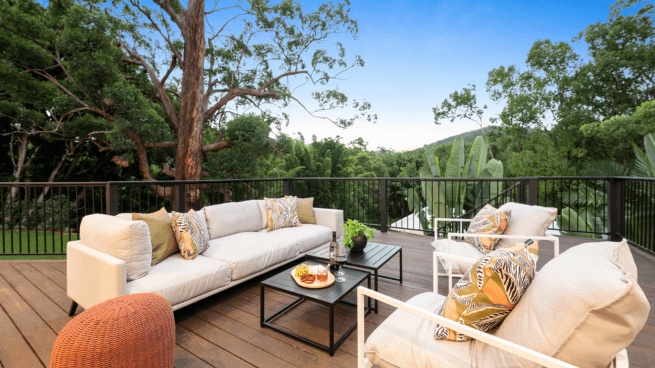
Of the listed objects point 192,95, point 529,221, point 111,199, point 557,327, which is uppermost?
point 192,95

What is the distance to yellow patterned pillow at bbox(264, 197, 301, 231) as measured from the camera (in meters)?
3.56

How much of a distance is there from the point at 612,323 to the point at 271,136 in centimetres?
864

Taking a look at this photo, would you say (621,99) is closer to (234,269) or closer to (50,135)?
(234,269)

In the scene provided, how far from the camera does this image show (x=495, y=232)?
102 inches

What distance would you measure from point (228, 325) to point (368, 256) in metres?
1.25

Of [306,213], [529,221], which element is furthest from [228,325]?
[529,221]

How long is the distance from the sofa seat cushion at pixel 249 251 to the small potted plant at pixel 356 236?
28.5 inches

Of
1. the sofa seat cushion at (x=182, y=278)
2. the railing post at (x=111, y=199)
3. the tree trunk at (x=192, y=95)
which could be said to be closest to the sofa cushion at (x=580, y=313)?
the sofa seat cushion at (x=182, y=278)

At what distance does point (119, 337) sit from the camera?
131 centimetres

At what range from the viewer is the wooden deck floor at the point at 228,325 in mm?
1720

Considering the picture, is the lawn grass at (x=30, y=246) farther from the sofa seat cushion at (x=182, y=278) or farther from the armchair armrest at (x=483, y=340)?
the armchair armrest at (x=483, y=340)

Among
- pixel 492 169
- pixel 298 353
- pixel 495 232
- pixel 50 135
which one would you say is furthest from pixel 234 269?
pixel 50 135

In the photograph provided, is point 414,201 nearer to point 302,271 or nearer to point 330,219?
point 330,219

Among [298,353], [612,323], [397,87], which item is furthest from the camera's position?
[397,87]
